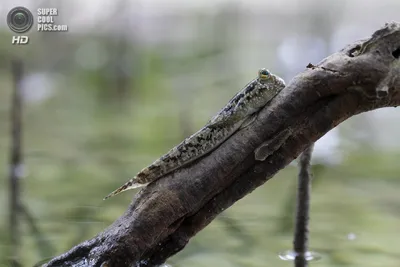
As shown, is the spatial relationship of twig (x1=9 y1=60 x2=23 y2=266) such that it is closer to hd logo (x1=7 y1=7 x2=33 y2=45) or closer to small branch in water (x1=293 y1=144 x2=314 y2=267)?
hd logo (x1=7 y1=7 x2=33 y2=45)

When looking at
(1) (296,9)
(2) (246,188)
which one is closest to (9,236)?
(2) (246,188)

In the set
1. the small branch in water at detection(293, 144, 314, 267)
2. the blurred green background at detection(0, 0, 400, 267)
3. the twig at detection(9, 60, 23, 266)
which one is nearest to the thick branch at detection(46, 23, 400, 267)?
the small branch in water at detection(293, 144, 314, 267)

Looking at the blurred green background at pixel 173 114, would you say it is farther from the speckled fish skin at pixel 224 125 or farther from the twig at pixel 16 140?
the speckled fish skin at pixel 224 125

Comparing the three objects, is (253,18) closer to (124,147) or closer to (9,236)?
(124,147)

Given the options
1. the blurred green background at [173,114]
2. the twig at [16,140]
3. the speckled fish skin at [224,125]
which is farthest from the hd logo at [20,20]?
the speckled fish skin at [224,125]

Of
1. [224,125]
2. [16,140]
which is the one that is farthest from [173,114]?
[224,125]

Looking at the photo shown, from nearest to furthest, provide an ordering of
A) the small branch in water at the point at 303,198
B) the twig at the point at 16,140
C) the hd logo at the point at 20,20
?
the small branch in water at the point at 303,198 → the hd logo at the point at 20,20 → the twig at the point at 16,140

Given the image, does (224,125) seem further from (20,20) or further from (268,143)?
(20,20)
